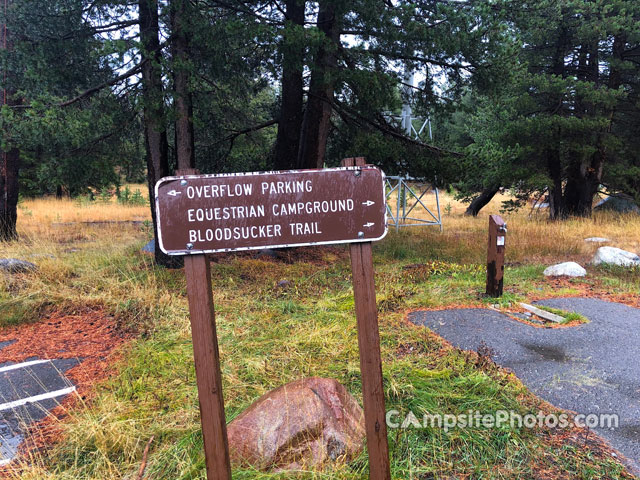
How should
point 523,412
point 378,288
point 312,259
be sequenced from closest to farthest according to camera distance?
point 523,412
point 378,288
point 312,259

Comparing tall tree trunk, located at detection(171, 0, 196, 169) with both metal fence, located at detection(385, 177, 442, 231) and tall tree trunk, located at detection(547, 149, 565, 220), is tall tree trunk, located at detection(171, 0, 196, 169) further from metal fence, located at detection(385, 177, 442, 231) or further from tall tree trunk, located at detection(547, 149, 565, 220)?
tall tree trunk, located at detection(547, 149, 565, 220)

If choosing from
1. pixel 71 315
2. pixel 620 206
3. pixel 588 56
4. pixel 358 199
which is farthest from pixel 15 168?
pixel 620 206

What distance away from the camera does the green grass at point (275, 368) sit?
2.70m

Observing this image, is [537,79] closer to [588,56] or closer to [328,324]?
[588,56]

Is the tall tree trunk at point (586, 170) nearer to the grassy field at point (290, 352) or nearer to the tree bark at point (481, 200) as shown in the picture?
the tree bark at point (481, 200)

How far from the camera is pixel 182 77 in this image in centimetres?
714

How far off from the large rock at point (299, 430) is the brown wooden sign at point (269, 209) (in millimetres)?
1288

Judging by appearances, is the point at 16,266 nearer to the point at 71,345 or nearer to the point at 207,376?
the point at 71,345

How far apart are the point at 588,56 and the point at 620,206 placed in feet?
20.3

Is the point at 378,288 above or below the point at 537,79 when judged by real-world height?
below

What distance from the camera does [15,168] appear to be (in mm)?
11078

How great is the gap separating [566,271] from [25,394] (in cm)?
790

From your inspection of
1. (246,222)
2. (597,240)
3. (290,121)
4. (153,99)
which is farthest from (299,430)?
(597,240)

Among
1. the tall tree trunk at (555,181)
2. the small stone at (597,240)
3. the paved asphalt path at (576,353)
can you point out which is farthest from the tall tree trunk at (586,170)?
the paved asphalt path at (576,353)
